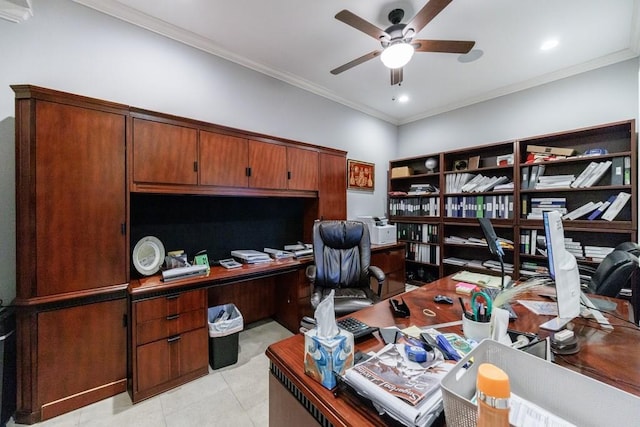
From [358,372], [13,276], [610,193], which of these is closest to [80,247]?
[13,276]

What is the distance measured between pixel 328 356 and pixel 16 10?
114 inches

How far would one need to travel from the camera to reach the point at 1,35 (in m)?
1.70

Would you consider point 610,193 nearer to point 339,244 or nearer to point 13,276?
point 339,244

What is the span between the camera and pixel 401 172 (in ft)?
13.8

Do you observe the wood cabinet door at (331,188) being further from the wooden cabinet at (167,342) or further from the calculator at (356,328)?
the calculator at (356,328)

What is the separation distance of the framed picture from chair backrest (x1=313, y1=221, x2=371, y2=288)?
4.62ft

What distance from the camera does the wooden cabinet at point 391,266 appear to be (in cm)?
331

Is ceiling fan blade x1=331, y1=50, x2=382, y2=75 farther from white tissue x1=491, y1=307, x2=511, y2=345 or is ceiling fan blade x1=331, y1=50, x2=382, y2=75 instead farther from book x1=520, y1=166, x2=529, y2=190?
book x1=520, y1=166, x2=529, y2=190

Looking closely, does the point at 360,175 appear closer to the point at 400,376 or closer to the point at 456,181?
the point at 456,181

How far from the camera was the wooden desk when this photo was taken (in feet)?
2.34

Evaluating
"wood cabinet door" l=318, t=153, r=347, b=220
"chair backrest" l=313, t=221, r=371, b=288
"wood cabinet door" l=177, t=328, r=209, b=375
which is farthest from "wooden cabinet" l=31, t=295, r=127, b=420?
"wood cabinet door" l=318, t=153, r=347, b=220

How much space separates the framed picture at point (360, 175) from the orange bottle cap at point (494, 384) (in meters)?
3.47

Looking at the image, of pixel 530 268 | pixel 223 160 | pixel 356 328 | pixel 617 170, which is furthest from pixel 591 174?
pixel 223 160

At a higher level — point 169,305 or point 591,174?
point 591,174
